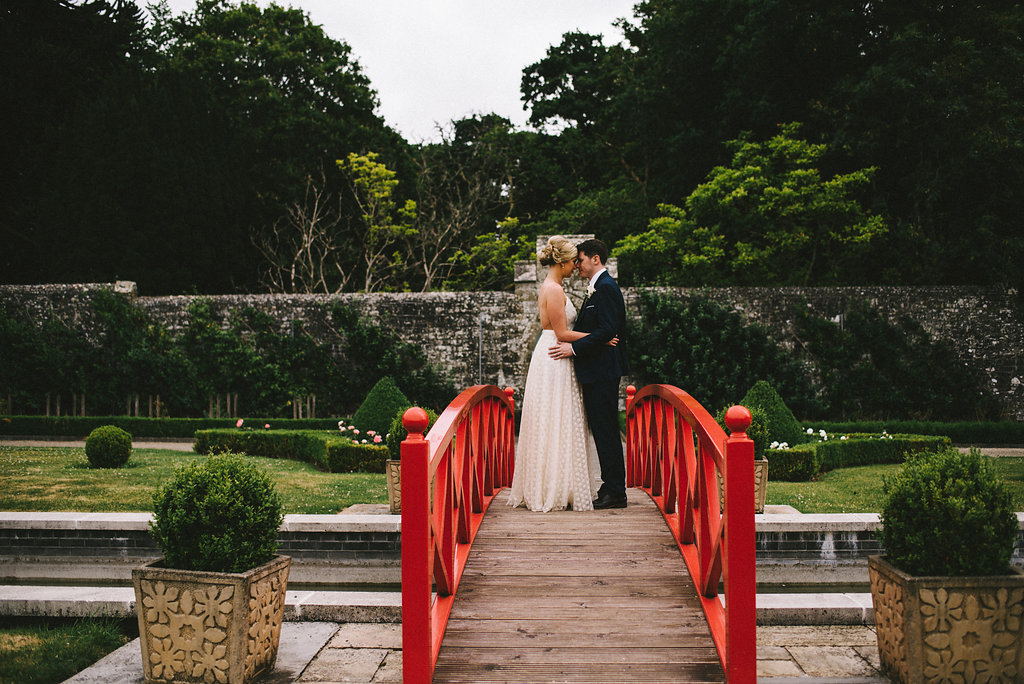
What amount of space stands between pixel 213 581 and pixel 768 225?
15.8 m

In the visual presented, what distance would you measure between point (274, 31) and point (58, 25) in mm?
7599

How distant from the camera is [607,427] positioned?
4.80 m

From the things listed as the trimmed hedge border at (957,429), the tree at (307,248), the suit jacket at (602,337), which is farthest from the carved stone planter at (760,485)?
the tree at (307,248)

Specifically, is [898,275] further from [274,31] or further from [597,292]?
[274,31]

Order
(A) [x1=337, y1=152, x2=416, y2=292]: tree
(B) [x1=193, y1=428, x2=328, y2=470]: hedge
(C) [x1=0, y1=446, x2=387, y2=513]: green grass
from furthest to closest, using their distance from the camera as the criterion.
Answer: (A) [x1=337, y1=152, x2=416, y2=292]: tree
(B) [x1=193, y1=428, x2=328, y2=470]: hedge
(C) [x1=0, y1=446, x2=387, y2=513]: green grass

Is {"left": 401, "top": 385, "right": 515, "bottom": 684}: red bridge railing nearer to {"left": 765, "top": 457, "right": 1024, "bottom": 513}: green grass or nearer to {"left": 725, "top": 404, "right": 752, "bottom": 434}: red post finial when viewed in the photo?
{"left": 725, "top": 404, "right": 752, "bottom": 434}: red post finial

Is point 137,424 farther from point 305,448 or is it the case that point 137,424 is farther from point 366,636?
point 366,636

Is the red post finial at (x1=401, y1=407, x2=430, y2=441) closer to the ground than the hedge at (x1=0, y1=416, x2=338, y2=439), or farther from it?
farther from it

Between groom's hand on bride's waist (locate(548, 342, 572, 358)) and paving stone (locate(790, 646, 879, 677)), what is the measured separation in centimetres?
220

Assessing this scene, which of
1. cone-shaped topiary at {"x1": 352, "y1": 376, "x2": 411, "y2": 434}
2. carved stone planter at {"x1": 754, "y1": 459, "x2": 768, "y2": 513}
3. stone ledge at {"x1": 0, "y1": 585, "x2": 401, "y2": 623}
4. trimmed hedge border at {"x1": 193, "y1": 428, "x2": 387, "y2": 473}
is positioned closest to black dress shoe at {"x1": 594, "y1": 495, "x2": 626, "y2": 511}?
stone ledge at {"x1": 0, "y1": 585, "x2": 401, "y2": 623}

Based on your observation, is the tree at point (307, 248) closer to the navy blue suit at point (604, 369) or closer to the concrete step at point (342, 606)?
the concrete step at point (342, 606)

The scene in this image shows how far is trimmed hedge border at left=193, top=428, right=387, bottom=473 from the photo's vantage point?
9297 millimetres

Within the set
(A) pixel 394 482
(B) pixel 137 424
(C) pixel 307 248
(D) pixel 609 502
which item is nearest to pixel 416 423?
(D) pixel 609 502

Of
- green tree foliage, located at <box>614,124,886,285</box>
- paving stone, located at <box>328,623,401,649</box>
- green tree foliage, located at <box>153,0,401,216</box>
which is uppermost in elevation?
green tree foliage, located at <box>153,0,401,216</box>
